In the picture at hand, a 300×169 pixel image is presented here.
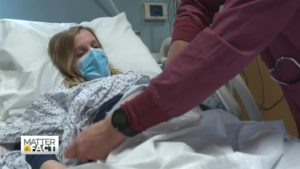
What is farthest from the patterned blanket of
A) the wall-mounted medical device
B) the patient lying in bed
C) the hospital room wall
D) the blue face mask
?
the wall-mounted medical device

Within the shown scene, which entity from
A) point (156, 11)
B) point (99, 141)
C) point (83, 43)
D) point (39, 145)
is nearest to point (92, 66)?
point (83, 43)

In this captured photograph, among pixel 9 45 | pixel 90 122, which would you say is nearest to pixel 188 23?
pixel 90 122

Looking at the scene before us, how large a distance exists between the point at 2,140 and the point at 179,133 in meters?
0.73

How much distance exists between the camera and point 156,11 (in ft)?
8.00

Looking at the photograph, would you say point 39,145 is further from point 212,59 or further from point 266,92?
point 266,92

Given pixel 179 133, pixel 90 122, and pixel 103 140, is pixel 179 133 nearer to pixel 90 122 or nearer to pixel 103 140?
pixel 103 140

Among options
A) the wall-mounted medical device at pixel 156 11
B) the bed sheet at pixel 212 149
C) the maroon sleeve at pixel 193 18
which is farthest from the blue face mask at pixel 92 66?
the wall-mounted medical device at pixel 156 11

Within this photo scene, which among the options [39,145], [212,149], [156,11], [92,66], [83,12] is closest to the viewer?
[212,149]

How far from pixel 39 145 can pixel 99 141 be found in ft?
1.11

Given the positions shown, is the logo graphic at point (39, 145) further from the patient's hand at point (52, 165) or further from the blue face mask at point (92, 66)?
the blue face mask at point (92, 66)

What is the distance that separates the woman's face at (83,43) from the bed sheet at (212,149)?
0.80m

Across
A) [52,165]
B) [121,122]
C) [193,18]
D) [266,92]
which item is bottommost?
[266,92]

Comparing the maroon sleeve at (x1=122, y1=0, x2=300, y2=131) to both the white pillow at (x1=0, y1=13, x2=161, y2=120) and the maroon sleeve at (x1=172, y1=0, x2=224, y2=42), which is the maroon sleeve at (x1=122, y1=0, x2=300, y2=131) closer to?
the maroon sleeve at (x1=172, y1=0, x2=224, y2=42)

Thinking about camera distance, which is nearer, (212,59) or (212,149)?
(212,59)
